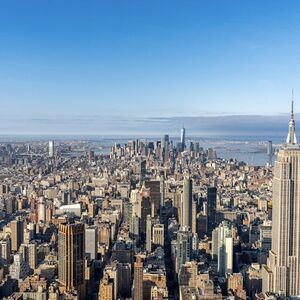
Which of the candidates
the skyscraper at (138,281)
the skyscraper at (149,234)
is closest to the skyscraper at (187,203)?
the skyscraper at (149,234)

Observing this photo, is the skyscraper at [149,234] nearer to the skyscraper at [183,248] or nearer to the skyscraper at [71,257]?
the skyscraper at [183,248]

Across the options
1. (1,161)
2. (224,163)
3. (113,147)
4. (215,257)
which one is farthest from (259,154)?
(1,161)

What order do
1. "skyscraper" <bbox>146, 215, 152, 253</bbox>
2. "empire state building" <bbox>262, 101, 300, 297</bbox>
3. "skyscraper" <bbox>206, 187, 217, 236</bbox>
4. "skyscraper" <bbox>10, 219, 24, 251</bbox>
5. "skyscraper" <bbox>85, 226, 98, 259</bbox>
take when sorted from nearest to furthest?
"empire state building" <bbox>262, 101, 300, 297</bbox>, "skyscraper" <bbox>85, 226, 98, 259</bbox>, "skyscraper" <bbox>10, 219, 24, 251</bbox>, "skyscraper" <bbox>146, 215, 152, 253</bbox>, "skyscraper" <bbox>206, 187, 217, 236</bbox>

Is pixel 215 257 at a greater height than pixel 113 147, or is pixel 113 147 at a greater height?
pixel 113 147

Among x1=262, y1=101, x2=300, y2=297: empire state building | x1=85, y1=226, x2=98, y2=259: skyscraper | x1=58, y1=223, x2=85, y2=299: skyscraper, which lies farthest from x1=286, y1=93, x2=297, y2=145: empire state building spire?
x1=85, y1=226, x2=98, y2=259: skyscraper

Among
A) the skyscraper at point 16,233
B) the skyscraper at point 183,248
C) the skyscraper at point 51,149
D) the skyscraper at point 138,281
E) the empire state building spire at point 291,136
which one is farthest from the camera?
Result: the skyscraper at point 51,149

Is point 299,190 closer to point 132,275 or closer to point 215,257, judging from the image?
point 215,257

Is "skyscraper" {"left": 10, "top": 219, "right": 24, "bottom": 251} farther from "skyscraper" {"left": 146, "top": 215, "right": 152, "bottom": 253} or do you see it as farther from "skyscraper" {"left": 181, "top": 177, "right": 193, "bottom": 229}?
"skyscraper" {"left": 181, "top": 177, "right": 193, "bottom": 229}
